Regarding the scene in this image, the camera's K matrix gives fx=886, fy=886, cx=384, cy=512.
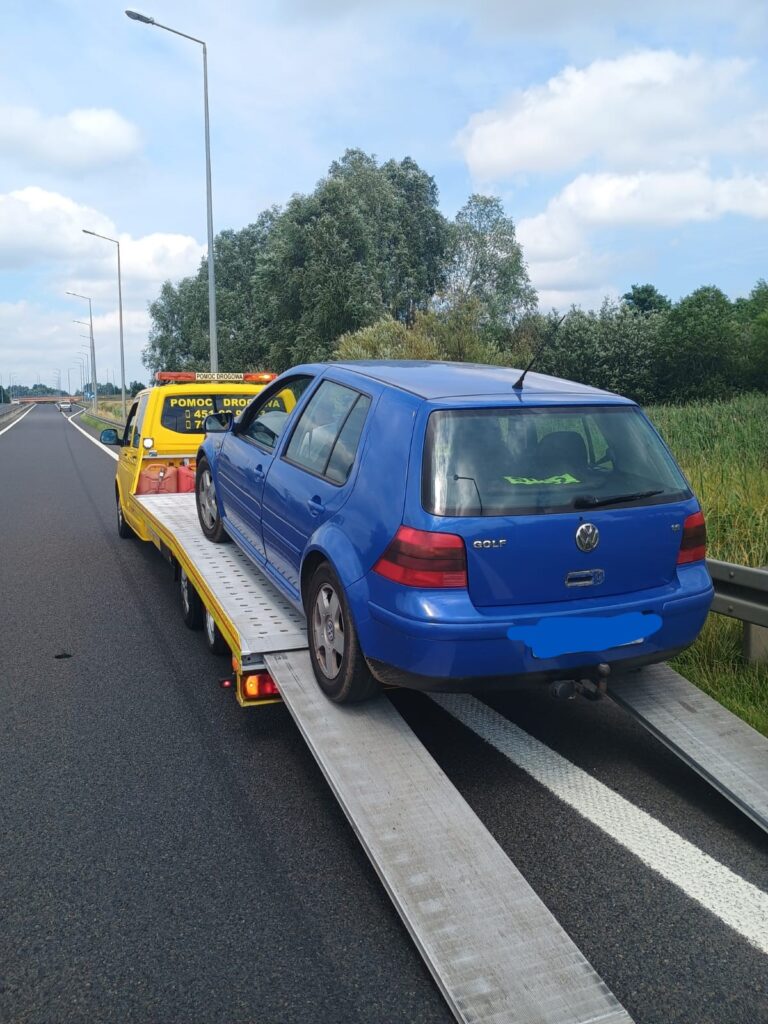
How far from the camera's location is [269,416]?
5.66m

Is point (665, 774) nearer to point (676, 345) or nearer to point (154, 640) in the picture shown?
point (154, 640)

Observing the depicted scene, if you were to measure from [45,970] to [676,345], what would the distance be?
4203 cm

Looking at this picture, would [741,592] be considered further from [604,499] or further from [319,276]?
[319,276]

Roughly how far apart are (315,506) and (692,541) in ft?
5.54

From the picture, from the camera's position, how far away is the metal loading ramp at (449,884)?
2336 mm

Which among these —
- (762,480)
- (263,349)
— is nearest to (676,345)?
(263,349)

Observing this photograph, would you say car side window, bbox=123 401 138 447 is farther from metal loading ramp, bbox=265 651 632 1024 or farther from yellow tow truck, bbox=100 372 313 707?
metal loading ramp, bbox=265 651 632 1024

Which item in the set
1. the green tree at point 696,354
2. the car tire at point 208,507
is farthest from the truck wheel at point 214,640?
the green tree at point 696,354

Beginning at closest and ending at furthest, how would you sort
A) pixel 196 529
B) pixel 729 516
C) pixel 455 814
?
pixel 455 814, pixel 729 516, pixel 196 529

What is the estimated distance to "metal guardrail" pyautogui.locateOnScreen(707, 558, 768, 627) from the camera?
4.49 meters

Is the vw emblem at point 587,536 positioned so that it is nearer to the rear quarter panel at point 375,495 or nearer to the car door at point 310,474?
the rear quarter panel at point 375,495

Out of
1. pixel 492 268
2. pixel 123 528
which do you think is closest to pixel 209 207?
pixel 123 528

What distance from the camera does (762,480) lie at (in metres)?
7.22

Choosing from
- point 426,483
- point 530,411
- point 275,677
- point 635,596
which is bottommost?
point 275,677
